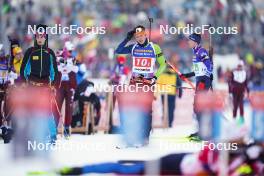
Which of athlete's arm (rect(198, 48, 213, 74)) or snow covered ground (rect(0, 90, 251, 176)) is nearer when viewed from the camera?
snow covered ground (rect(0, 90, 251, 176))

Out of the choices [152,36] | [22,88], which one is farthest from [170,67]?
[22,88]

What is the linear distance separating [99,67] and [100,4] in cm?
36

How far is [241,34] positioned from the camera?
5074 mm

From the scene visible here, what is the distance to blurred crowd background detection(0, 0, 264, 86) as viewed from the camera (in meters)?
5.01

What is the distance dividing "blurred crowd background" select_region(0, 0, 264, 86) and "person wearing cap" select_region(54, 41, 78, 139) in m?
0.06

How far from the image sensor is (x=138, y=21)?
16.6 ft

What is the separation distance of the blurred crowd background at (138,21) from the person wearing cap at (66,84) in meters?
0.06

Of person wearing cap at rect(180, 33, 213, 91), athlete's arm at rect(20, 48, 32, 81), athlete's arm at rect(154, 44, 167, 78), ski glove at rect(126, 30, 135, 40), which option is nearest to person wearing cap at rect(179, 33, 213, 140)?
person wearing cap at rect(180, 33, 213, 91)

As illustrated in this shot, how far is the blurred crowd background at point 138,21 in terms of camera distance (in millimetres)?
5012

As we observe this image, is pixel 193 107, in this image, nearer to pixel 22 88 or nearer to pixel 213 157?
pixel 213 157

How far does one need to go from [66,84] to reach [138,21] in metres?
0.56

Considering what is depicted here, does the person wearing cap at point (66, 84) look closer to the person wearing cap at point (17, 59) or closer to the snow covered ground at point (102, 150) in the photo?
the snow covered ground at point (102, 150)

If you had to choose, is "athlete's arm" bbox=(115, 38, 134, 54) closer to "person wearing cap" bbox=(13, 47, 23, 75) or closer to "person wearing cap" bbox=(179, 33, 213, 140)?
"person wearing cap" bbox=(179, 33, 213, 140)

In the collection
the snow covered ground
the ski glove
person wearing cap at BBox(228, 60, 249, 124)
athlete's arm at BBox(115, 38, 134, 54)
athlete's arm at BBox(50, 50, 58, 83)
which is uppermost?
the ski glove
